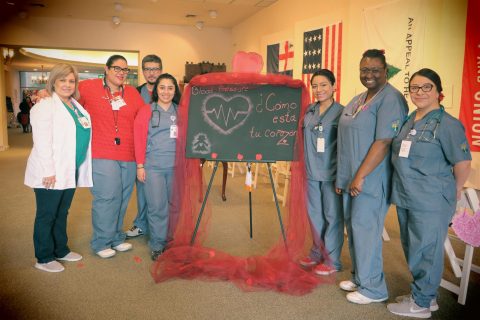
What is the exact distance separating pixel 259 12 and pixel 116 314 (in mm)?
7071

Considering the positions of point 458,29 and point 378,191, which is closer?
point 378,191

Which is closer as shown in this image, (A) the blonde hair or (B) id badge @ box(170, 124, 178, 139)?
(A) the blonde hair

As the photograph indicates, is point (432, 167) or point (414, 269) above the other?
point (432, 167)

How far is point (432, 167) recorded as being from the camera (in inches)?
78.7

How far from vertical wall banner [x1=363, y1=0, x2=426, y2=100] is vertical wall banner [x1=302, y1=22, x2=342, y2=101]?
82 centimetres

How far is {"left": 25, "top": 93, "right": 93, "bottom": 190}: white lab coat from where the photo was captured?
8.00 ft

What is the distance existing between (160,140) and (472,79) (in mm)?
2798

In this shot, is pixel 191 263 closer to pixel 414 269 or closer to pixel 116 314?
pixel 116 314

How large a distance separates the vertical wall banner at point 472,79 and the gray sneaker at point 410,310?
6.26ft

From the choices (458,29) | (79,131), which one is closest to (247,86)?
(79,131)

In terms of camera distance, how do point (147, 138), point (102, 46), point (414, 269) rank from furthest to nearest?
point (102, 46)
point (147, 138)
point (414, 269)

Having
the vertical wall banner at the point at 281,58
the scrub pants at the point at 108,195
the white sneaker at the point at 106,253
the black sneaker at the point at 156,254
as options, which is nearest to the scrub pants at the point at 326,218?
the black sneaker at the point at 156,254

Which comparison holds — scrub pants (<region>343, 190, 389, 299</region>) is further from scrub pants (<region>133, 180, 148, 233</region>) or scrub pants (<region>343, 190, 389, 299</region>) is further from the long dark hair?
scrub pants (<region>133, 180, 148, 233</region>)

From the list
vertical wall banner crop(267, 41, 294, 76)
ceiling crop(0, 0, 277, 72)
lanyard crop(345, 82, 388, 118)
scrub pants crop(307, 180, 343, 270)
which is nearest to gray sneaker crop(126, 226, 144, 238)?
scrub pants crop(307, 180, 343, 270)
